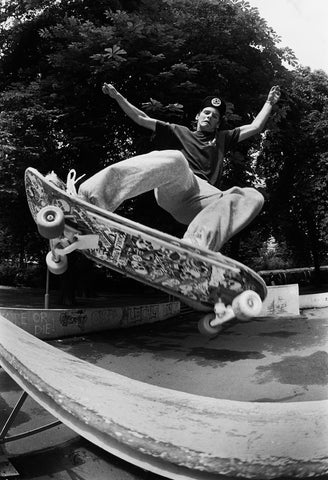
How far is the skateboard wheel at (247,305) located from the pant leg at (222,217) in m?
0.54

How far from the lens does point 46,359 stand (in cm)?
294

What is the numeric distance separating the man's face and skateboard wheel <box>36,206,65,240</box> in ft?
5.15

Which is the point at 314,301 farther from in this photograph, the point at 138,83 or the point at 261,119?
the point at 261,119

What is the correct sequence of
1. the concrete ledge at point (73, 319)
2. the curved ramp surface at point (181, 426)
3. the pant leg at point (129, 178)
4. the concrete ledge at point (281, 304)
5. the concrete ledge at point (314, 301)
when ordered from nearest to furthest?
the curved ramp surface at point (181, 426), the pant leg at point (129, 178), the concrete ledge at point (73, 319), the concrete ledge at point (281, 304), the concrete ledge at point (314, 301)

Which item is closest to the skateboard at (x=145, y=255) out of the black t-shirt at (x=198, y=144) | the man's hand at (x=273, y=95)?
the black t-shirt at (x=198, y=144)

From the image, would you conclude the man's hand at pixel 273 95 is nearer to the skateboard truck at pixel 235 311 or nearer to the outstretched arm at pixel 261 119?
the outstretched arm at pixel 261 119

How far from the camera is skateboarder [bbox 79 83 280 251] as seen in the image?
275cm

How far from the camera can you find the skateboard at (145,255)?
2559 mm

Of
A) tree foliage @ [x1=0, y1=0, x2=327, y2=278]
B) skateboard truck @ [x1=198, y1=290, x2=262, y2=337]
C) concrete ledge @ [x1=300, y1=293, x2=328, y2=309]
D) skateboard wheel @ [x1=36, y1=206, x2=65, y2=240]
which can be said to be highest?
tree foliage @ [x1=0, y1=0, x2=327, y2=278]

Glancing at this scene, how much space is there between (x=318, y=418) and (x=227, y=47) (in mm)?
6276

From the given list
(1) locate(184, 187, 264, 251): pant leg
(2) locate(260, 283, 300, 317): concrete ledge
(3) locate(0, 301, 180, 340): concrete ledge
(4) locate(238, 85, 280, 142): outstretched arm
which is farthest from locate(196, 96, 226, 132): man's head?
(2) locate(260, 283, 300, 317): concrete ledge

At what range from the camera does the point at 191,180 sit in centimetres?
308

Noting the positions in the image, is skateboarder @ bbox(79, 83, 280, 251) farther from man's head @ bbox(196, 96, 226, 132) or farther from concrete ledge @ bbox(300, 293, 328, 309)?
concrete ledge @ bbox(300, 293, 328, 309)

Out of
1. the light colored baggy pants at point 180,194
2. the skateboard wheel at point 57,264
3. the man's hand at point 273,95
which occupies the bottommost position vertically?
the skateboard wheel at point 57,264
